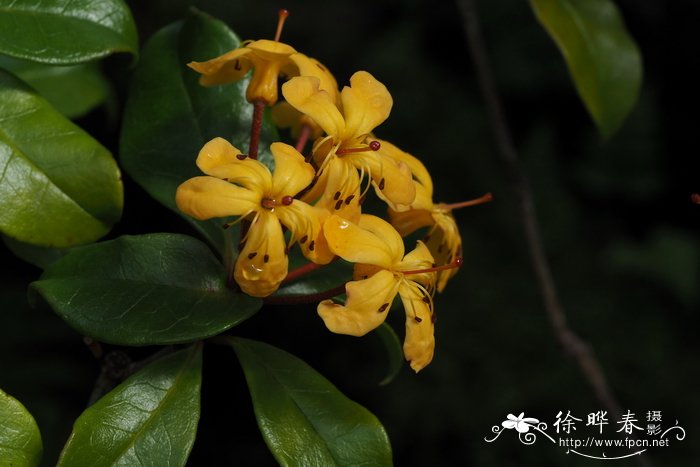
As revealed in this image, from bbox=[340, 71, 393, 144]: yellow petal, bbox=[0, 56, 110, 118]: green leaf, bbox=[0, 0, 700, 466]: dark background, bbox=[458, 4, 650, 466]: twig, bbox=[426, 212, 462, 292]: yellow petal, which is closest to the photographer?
bbox=[340, 71, 393, 144]: yellow petal

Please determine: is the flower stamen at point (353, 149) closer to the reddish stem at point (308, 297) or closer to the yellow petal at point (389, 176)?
the yellow petal at point (389, 176)

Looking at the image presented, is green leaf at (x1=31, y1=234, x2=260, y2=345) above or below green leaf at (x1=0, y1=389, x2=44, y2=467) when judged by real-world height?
above

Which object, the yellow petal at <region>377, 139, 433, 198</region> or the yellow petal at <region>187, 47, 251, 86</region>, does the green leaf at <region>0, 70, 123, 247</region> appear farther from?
the yellow petal at <region>377, 139, 433, 198</region>

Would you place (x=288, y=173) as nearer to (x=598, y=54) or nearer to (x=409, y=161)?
(x=409, y=161)

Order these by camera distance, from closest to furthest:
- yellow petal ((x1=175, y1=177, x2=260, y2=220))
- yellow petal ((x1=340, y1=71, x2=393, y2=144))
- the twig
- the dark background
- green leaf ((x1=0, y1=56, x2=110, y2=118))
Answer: yellow petal ((x1=175, y1=177, x2=260, y2=220)) → yellow petal ((x1=340, y1=71, x2=393, y2=144)) → green leaf ((x1=0, y1=56, x2=110, y2=118)) → the twig → the dark background

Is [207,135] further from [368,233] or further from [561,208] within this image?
[561,208]

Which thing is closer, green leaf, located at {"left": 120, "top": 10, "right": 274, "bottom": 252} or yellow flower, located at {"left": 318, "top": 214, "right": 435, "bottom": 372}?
yellow flower, located at {"left": 318, "top": 214, "right": 435, "bottom": 372}

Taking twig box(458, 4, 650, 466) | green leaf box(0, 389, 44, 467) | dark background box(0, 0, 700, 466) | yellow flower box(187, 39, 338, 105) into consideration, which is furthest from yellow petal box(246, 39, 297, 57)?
Result: dark background box(0, 0, 700, 466)
